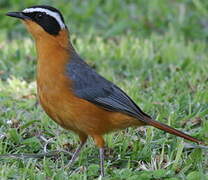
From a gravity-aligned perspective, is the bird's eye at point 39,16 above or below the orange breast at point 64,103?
above

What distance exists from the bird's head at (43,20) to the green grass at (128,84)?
1.02 metres

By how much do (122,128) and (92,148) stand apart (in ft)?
1.42

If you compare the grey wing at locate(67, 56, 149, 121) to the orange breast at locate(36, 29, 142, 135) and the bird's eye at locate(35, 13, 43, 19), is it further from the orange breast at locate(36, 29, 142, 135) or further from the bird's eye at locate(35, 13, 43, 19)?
the bird's eye at locate(35, 13, 43, 19)

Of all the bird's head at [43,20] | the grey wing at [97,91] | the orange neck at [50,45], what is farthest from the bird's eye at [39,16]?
the grey wing at [97,91]

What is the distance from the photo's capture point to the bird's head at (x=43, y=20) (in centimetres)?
638

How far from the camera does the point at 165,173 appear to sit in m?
5.65

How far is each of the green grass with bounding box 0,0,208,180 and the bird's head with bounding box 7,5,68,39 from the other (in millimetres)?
→ 1017

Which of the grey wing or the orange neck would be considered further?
the orange neck

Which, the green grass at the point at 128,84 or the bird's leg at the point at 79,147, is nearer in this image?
the green grass at the point at 128,84

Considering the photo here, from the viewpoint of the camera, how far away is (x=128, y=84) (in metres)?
A: 8.07

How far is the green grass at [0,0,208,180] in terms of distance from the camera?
6.03 m

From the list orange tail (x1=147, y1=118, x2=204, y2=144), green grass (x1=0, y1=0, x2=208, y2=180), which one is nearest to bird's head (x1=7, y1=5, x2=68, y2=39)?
green grass (x1=0, y1=0, x2=208, y2=180)

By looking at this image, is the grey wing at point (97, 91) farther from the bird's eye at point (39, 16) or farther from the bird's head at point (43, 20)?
the bird's eye at point (39, 16)

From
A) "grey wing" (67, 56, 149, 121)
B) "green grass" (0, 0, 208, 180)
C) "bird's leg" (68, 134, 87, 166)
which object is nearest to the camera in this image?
"green grass" (0, 0, 208, 180)
